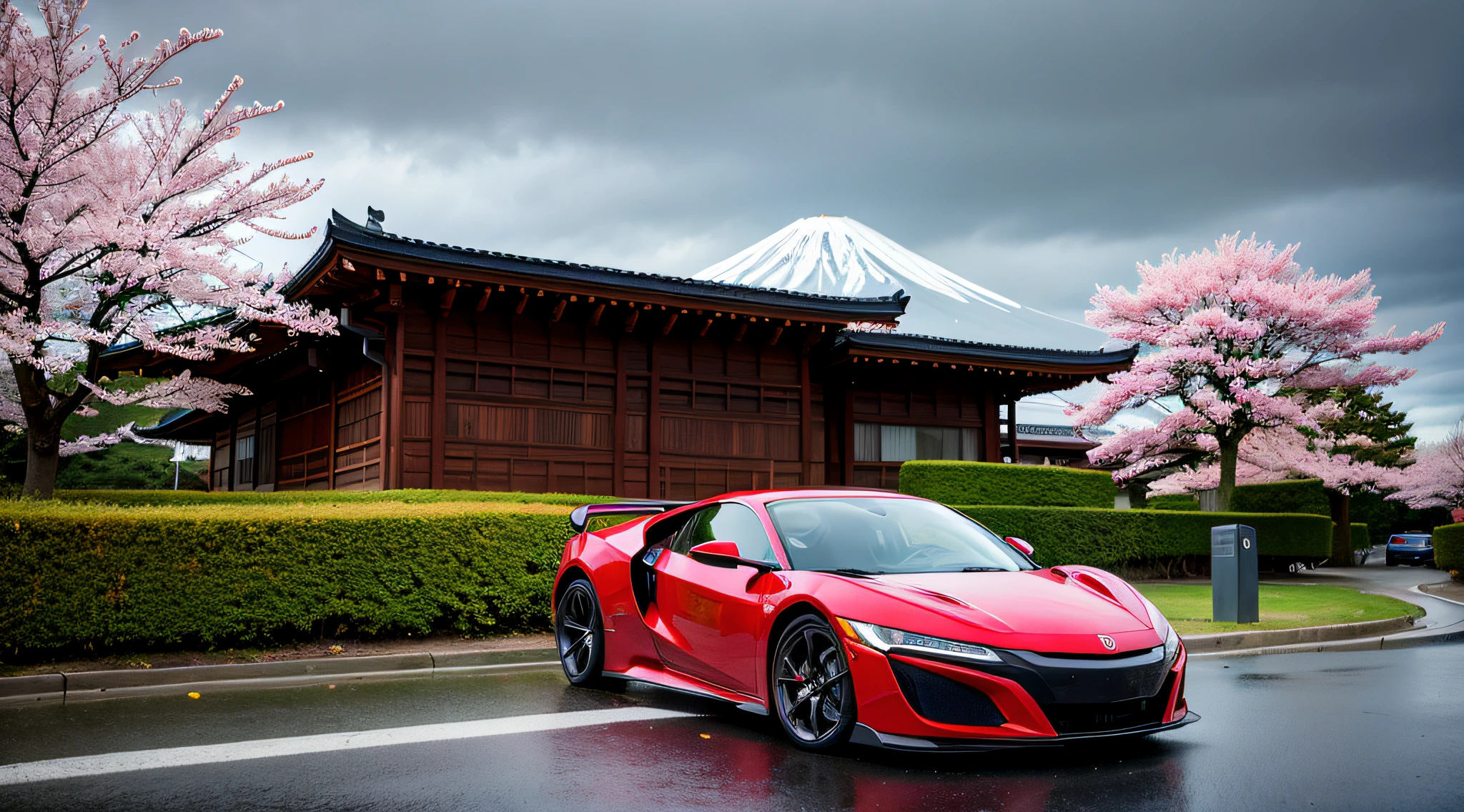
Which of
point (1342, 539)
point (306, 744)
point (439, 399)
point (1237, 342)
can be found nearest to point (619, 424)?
point (439, 399)

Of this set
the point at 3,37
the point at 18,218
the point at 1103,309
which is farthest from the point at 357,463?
the point at 1103,309

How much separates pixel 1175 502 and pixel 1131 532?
1948 centimetres

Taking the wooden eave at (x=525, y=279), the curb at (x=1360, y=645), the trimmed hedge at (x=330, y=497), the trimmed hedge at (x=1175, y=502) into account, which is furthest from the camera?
the trimmed hedge at (x=1175, y=502)

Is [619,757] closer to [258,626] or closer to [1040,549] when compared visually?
[258,626]

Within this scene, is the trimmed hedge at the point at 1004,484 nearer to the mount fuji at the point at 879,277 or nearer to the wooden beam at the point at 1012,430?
the wooden beam at the point at 1012,430

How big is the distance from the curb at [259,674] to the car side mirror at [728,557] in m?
3.65

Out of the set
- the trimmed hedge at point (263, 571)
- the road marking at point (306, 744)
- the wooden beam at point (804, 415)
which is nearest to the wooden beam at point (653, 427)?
the wooden beam at point (804, 415)

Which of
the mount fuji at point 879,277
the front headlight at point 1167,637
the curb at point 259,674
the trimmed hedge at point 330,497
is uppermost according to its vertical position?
the mount fuji at point 879,277

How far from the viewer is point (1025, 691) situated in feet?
14.7

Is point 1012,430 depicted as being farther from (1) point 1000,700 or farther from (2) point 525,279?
(1) point 1000,700

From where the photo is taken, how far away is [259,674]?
8125mm

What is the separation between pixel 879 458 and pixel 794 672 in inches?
679

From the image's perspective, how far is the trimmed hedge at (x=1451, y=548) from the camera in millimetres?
21219

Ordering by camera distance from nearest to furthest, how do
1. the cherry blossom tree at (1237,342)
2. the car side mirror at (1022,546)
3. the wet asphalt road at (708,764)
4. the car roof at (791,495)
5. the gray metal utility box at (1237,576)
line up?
1. the wet asphalt road at (708,764)
2. the car side mirror at (1022,546)
3. the car roof at (791,495)
4. the gray metal utility box at (1237,576)
5. the cherry blossom tree at (1237,342)
